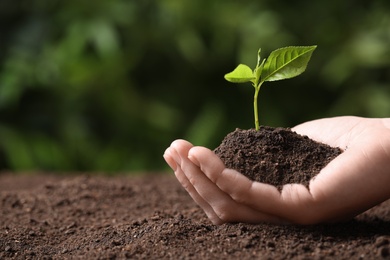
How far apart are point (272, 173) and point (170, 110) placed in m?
2.46

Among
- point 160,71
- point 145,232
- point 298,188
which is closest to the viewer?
point 298,188

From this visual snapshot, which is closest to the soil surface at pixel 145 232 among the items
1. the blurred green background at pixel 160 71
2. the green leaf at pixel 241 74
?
the green leaf at pixel 241 74

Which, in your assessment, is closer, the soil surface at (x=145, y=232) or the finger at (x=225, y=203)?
the soil surface at (x=145, y=232)

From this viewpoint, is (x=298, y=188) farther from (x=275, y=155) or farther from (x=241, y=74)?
(x=241, y=74)

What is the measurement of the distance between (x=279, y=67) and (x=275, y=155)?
189 millimetres

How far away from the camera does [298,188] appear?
45.9 inches

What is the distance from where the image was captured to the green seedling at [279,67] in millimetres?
1267

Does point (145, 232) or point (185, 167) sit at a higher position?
point (185, 167)

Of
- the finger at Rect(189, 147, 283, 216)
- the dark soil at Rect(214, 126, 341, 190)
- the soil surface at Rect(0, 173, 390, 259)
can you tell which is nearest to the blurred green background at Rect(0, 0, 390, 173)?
the soil surface at Rect(0, 173, 390, 259)

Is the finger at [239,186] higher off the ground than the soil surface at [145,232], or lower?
higher

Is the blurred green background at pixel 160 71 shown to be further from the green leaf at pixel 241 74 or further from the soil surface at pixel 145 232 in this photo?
the green leaf at pixel 241 74

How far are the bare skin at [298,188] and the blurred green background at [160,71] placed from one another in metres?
2.20

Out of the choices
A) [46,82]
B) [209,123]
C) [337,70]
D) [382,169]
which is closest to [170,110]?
[209,123]

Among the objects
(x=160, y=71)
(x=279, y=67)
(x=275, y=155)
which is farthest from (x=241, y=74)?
(x=160, y=71)
